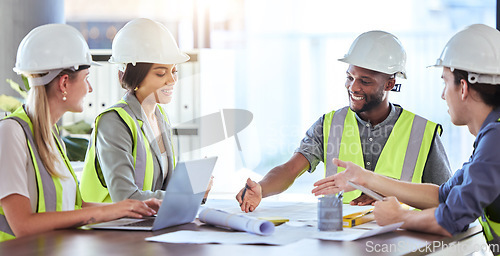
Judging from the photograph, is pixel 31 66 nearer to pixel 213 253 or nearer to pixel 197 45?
pixel 213 253

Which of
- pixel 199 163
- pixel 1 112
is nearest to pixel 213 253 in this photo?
pixel 199 163

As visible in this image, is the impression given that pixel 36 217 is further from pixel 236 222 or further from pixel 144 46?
pixel 144 46

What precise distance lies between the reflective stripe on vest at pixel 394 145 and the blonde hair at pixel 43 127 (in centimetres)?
135

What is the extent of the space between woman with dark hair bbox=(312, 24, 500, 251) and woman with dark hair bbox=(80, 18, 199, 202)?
808 mm

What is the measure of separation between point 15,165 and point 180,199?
0.55 meters

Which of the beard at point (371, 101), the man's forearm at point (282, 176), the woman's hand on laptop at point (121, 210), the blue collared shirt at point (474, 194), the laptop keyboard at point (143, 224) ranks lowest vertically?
the man's forearm at point (282, 176)

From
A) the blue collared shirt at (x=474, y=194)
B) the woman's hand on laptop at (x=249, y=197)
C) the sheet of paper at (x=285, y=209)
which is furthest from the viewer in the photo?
the woman's hand on laptop at (x=249, y=197)

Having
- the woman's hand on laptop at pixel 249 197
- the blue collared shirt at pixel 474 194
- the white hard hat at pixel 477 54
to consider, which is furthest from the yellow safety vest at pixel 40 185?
the white hard hat at pixel 477 54

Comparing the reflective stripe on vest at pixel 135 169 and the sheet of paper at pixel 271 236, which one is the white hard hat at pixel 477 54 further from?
the reflective stripe on vest at pixel 135 169

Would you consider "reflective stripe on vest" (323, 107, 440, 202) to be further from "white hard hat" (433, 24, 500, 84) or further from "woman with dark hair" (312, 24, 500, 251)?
"white hard hat" (433, 24, 500, 84)

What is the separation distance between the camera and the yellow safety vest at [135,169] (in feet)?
9.12

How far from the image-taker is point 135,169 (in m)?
2.78

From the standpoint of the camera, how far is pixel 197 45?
6.56m

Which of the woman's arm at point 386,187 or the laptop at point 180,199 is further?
the woman's arm at point 386,187
